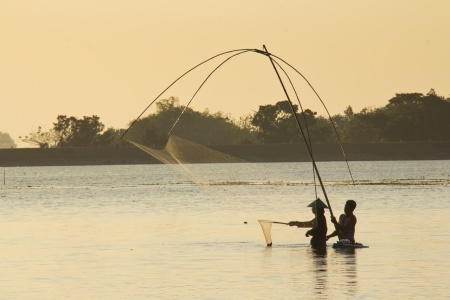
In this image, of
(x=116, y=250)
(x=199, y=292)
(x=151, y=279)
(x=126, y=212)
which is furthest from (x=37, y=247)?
(x=126, y=212)

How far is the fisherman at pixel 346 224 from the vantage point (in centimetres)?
2850

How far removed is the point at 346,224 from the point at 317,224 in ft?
2.33

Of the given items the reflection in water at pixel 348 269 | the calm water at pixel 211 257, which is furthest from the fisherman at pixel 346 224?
the calm water at pixel 211 257

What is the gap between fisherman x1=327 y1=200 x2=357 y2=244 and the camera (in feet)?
93.5

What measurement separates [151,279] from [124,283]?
30.6 inches

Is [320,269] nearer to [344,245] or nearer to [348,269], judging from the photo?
[348,269]

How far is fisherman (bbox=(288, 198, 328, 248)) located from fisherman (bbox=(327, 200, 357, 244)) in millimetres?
341

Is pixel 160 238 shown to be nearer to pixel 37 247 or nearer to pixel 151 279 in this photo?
pixel 37 247

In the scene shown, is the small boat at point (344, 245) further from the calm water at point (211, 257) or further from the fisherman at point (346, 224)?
the calm water at point (211, 257)

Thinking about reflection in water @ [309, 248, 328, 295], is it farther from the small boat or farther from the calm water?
the small boat

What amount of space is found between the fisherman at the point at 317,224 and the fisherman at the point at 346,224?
1.12 ft

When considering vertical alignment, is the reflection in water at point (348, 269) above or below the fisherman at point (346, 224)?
below

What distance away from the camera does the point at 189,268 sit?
2744cm

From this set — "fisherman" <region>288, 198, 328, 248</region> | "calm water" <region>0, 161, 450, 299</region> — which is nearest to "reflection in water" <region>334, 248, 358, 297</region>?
"calm water" <region>0, 161, 450, 299</region>
